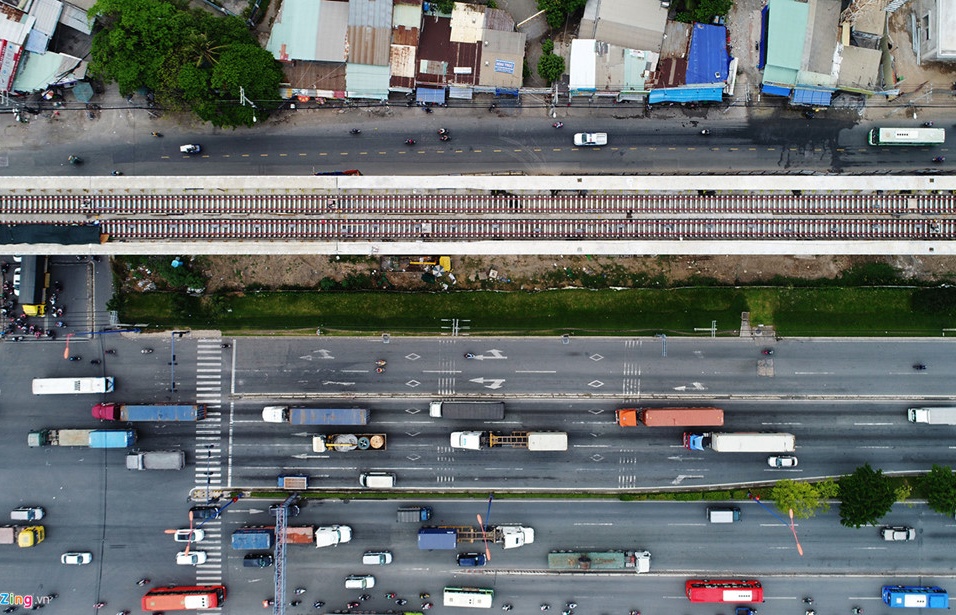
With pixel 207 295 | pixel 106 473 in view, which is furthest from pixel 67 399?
pixel 207 295

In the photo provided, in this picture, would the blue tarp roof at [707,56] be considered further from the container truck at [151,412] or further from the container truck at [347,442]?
the container truck at [151,412]

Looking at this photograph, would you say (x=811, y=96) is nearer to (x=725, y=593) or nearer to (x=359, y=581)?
(x=725, y=593)

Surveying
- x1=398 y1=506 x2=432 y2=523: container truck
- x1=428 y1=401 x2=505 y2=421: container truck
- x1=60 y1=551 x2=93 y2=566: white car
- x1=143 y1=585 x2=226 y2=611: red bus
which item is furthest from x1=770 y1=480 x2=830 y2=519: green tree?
x1=60 y1=551 x2=93 y2=566: white car

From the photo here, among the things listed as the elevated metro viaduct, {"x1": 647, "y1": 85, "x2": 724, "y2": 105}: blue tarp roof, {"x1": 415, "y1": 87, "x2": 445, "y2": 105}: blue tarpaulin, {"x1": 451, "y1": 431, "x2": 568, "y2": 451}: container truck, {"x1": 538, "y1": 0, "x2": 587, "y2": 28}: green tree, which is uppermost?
{"x1": 538, "y1": 0, "x2": 587, "y2": 28}: green tree

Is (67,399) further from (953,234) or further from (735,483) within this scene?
(953,234)

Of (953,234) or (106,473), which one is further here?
(106,473)

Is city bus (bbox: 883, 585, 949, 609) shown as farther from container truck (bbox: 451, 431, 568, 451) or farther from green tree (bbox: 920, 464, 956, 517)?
container truck (bbox: 451, 431, 568, 451)
